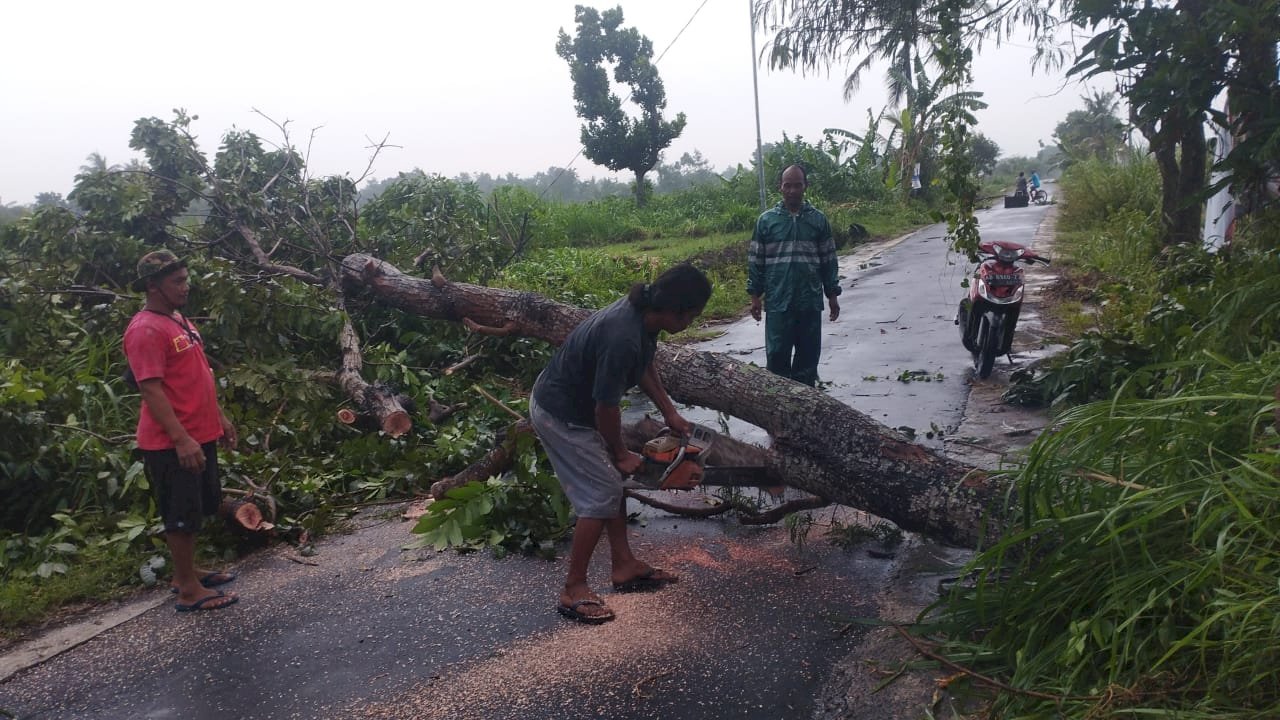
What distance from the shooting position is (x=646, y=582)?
388 centimetres

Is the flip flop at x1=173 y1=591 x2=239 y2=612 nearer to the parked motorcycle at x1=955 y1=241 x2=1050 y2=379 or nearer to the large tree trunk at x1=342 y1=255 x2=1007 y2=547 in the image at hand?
the large tree trunk at x1=342 y1=255 x2=1007 y2=547

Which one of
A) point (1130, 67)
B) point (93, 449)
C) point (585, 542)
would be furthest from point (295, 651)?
point (1130, 67)

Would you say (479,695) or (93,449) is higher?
(93,449)

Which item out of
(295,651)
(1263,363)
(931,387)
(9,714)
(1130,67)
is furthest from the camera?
(931,387)

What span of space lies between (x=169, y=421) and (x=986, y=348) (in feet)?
A: 19.1

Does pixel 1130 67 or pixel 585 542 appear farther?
pixel 1130 67

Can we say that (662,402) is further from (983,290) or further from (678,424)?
(983,290)

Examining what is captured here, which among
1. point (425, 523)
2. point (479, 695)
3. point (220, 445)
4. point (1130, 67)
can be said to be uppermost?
point (1130, 67)

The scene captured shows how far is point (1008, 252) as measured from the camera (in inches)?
275

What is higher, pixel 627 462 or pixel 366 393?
A: pixel 366 393

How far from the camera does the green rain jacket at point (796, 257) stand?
591cm

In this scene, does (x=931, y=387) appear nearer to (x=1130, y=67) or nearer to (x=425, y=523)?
(x=1130, y=67)

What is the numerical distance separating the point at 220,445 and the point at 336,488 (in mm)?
720

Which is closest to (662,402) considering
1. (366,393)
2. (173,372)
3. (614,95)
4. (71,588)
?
(173,372)
